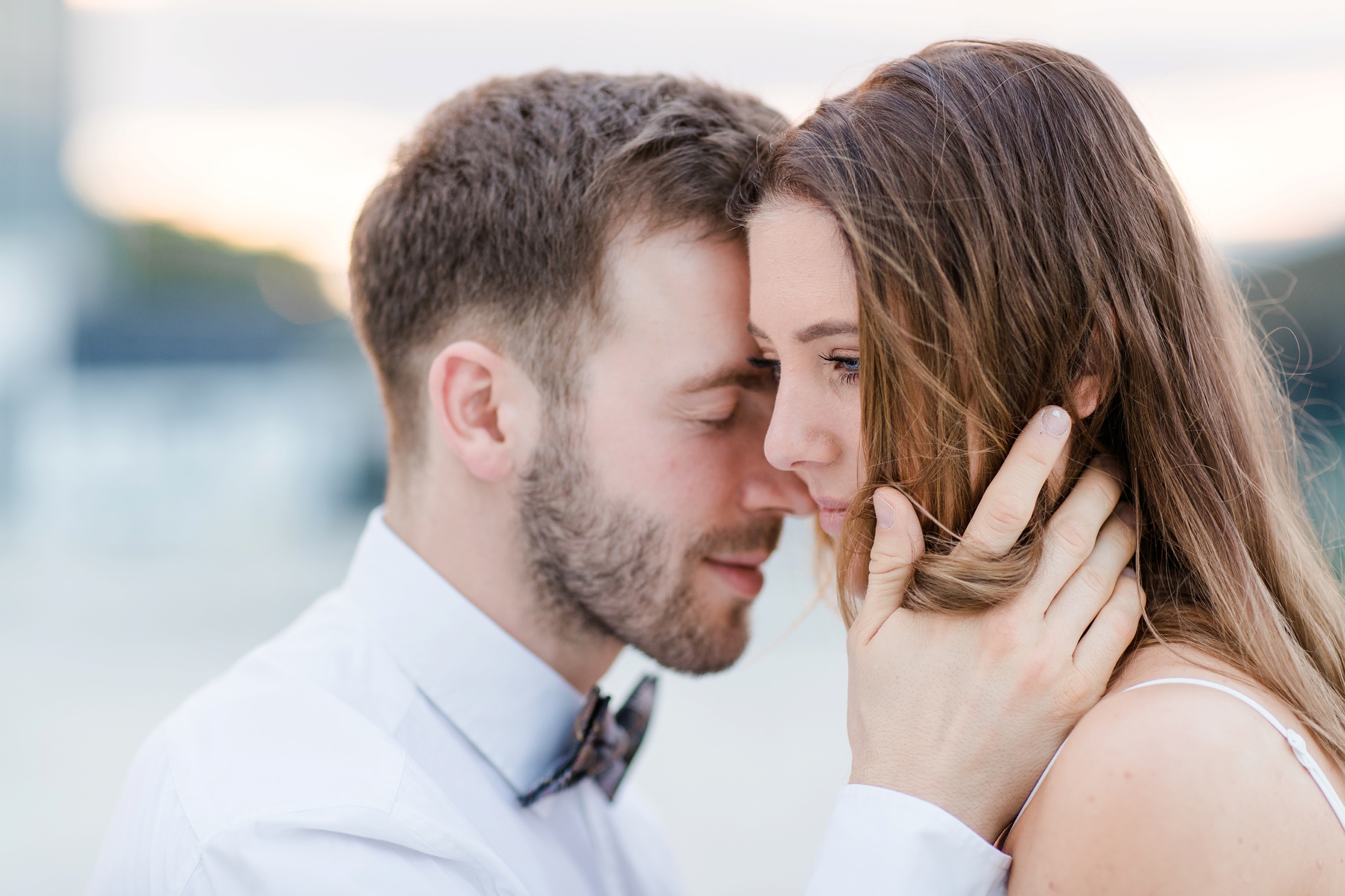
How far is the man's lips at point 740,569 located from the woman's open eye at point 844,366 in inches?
24.0

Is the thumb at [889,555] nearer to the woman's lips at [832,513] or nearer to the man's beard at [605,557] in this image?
the woman's lips at [832,513]

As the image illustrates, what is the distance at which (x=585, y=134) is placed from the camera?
1.96 metres

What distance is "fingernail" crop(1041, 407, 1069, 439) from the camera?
1.35 meters

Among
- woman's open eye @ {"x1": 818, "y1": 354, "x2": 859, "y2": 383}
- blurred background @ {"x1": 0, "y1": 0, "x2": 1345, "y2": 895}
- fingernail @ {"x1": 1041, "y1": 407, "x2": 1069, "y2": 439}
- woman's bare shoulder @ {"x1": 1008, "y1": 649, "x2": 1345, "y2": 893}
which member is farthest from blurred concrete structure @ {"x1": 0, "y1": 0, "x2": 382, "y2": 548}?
woman's bare shoulder @ {"x1": 1008, "y1": 649, "x2": 1345, "y2": 893}

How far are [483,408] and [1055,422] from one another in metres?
1.06

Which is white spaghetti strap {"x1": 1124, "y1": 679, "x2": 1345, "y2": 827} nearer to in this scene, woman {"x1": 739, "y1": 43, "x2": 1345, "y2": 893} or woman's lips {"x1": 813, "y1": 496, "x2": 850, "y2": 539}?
woman {"x1": 739, "y1": 43, "x2": 1345, "y2": 893}

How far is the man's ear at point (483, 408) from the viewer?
193cm

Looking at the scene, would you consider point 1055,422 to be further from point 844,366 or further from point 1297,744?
point 1297,744

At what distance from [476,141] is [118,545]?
1253 cm

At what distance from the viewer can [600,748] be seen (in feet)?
6.31

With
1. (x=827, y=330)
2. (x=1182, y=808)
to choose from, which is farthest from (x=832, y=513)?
(x=1182, y=808)

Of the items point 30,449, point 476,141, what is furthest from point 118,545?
point 476,141

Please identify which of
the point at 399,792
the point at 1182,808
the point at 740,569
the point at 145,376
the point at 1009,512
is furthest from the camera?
the point at 145,376

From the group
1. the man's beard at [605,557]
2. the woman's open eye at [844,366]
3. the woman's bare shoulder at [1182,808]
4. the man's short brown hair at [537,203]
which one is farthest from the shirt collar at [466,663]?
the woman's bare shoulder at [1182,808]
